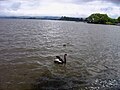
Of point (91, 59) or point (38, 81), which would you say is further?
point (91, 59)

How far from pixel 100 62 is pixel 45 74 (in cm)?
1023

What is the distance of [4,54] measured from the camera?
30.9 metres

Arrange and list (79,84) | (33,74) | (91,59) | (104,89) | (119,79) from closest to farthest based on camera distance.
Answer: (104,89) → (79,84) → (119,79) → (33,74) → (91,59)

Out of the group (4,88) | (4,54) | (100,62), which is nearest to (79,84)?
(4,88)

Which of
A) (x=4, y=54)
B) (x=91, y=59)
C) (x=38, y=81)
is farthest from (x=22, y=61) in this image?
(x=91, y=59)

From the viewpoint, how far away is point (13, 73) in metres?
22.1

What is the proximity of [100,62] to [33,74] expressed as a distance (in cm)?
1135

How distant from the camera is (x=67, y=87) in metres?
17.9

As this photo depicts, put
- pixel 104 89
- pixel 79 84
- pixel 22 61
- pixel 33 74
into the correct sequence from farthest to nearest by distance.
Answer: pixel 22 61 < pixel 33 74 < pixel 79 84 < pixel 104 89

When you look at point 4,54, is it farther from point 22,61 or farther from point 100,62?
point 100,62

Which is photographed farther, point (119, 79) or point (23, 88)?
point (119, 79)

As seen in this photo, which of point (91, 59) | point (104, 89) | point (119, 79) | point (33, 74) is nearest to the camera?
point (104, 89)

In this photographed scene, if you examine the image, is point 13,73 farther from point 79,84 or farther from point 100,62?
point 100,62

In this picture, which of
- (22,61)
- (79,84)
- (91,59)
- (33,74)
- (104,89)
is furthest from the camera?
(91,59)
